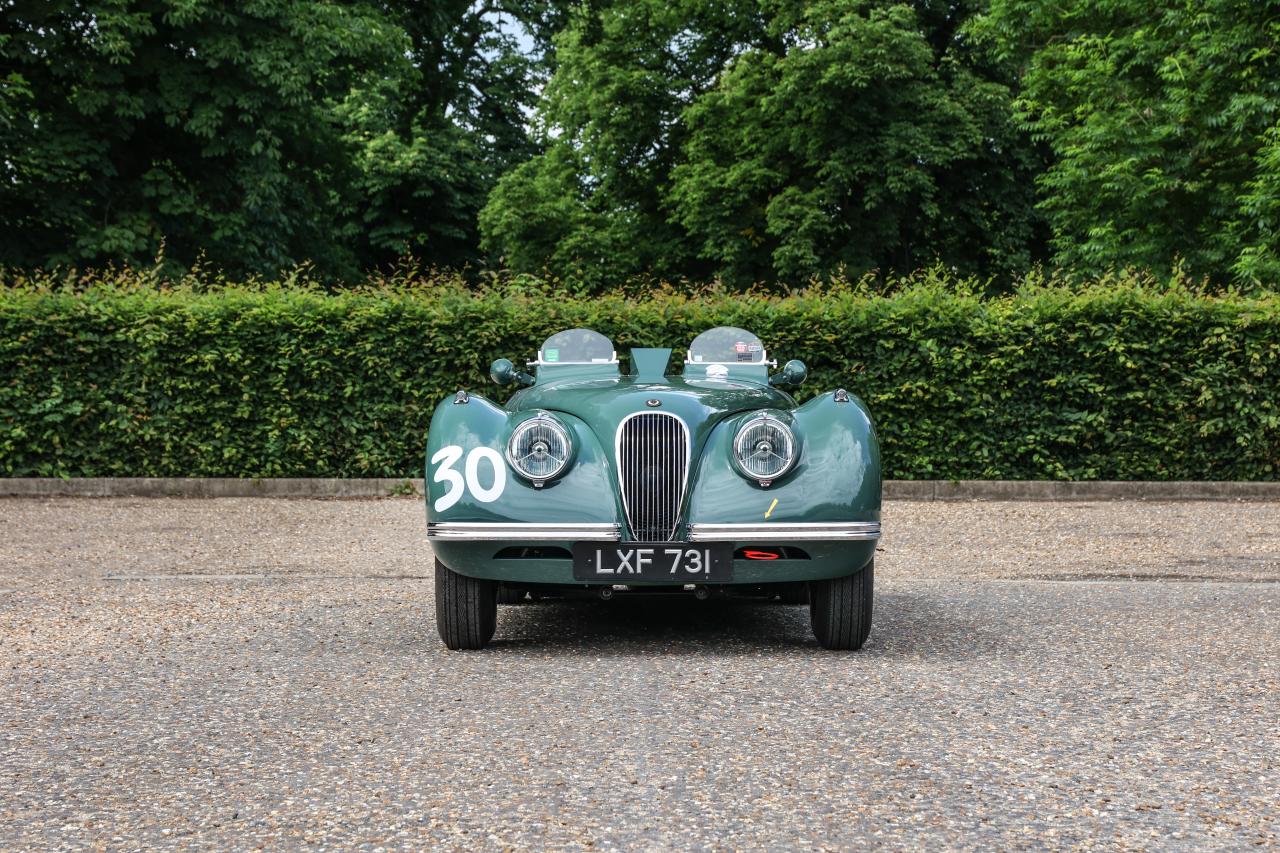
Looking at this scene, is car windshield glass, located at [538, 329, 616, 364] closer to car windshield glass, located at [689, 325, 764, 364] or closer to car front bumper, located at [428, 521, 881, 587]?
car windshield glass, located at [689, 325, 764, 364]

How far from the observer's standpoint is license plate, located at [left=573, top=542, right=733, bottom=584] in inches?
229

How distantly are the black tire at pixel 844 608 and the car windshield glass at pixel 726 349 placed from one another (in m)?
1.88

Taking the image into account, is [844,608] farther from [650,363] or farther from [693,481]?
[650,363]

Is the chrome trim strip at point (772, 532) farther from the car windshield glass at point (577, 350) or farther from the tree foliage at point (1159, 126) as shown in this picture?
the tree foliage at point (1159, 126)

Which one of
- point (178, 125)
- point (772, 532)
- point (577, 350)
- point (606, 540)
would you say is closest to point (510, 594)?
point (606, 540)

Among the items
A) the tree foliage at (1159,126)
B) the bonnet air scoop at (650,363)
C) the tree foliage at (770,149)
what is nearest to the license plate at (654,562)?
the bonnet air scoop at (650,363)

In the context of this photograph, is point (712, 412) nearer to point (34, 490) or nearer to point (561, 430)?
point (561, 430)

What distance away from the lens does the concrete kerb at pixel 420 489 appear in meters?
14.5

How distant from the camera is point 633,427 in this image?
613cm

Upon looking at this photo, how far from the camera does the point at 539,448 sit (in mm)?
6086

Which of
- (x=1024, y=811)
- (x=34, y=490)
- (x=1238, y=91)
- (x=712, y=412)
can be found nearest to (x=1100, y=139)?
(x=1238, y=91)

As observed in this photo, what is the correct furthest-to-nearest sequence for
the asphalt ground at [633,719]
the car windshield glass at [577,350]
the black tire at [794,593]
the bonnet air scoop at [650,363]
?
the car windshield glass at [577,350]
the bonnet air scoop at [650,363]
the black tire at [794,593]
the asphalt ground at [633,719]

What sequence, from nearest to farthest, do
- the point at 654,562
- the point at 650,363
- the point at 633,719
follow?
the point at 633,719 → the point at 654,562 → the point at 650,363

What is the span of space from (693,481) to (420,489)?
9.16 metres
